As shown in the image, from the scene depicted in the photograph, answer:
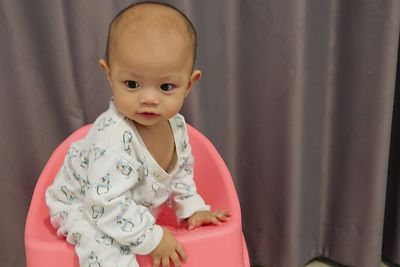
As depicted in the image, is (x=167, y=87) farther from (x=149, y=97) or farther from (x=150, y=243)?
(x=150, y=243)

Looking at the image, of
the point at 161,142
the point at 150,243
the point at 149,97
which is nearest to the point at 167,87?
the point at 149,97

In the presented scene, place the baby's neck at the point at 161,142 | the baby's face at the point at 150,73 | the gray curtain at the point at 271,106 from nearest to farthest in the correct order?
the baby's face at the point at 150,73, the baby's neck at the point at 161,142, the gray curtain at the point at 271,106

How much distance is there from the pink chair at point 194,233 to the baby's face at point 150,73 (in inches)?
8.8

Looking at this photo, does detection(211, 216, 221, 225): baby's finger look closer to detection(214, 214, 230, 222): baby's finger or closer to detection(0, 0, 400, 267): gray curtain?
detection(214, 214, 230, 222): baby's finger

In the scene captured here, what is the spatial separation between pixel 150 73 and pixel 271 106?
0.55m

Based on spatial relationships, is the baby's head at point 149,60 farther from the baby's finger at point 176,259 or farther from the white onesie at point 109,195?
the baby's finger at point 176,259

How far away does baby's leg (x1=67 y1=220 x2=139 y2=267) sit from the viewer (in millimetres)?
833

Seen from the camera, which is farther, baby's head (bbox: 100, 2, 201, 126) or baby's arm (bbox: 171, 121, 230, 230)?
baby's arm (bbox: 171, 121, 230, 230)

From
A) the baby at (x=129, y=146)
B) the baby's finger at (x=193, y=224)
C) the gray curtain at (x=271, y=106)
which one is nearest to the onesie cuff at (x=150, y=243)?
the baby at (x=129, y=146)

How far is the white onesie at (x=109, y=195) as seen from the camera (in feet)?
2.71

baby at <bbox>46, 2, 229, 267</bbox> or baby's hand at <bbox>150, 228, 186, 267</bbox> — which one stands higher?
baby at <bbox>46, 2, 229, 267</bbox>

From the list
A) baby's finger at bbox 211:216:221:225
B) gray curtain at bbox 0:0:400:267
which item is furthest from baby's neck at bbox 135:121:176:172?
gray curtain at bbox 0:0:400:267

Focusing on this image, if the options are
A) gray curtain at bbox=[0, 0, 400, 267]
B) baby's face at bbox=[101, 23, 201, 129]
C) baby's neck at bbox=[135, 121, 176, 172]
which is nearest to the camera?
baby's face at bbox=[101, 23, 201, 129]

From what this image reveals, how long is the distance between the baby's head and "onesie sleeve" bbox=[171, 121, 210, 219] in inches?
6.5
